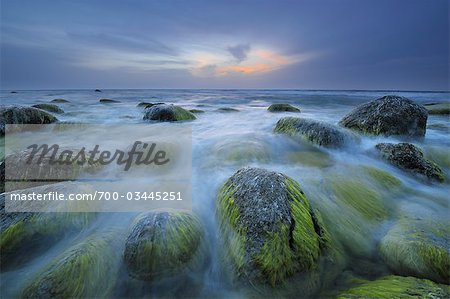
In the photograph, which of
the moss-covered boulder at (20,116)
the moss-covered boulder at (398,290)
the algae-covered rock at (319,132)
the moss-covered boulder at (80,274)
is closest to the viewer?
the moss-covered boulder at (398,290)

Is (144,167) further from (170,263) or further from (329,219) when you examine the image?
(329,219)

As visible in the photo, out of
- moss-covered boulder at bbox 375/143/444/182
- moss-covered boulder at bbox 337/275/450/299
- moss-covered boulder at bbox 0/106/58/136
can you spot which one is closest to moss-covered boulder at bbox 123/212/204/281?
moss-covered boulder at bbox 337/275/450/299

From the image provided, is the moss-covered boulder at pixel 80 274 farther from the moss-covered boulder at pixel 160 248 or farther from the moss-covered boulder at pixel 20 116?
the moss-covered boulder at pixel 20 116

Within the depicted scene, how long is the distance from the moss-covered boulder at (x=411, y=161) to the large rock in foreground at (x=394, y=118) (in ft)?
6.14

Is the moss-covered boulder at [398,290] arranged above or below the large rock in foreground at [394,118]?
below

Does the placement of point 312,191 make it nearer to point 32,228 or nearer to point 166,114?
point 32,228

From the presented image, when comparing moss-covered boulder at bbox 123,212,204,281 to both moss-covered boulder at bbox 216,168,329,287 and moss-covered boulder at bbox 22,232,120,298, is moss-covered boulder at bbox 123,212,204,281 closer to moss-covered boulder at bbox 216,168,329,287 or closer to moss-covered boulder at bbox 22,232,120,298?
moss-covered boulder at bbox 22,232,120,298

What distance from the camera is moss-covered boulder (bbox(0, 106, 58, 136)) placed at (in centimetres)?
898

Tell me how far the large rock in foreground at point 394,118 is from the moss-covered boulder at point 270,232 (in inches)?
243

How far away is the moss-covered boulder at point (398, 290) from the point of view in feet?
8.33

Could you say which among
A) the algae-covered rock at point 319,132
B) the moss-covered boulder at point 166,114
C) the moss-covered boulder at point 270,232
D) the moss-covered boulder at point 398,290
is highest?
the moss-covered boulder at point 166,114

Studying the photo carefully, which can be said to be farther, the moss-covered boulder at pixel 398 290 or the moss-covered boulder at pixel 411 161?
the moss-covered boulder at pixel 411 161

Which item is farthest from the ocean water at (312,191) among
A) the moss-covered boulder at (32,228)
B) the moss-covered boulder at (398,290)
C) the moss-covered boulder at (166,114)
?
the moss-covered boulder at (166,114)

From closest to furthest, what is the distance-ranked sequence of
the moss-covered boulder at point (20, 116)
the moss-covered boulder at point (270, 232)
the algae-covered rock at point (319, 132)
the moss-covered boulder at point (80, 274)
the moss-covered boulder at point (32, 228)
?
the moss-covered boulder at point (80, 274)
the moss-covered boulder at point (270, 232)
the moss-covered boulder at point (32, 228)
the algae-covered rock at point (319, 132)
the moss-covered boulder at point (20, 116)
